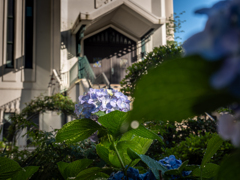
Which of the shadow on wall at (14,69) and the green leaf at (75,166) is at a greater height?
the shadow on wall at (14,69)

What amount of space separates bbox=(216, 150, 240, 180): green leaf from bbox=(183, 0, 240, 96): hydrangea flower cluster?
0.21 ft

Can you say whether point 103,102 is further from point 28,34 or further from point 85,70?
point 28,34

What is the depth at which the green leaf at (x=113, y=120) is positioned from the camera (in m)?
0.68

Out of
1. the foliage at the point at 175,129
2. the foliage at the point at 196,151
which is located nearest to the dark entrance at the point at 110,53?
the foliage at the point at 175,129

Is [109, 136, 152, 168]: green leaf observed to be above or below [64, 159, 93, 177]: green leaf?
above

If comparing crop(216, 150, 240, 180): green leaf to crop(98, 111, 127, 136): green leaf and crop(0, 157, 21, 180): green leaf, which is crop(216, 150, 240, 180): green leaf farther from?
crop(0, 157, 21, 180): green leaf

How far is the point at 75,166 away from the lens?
2.96 ft

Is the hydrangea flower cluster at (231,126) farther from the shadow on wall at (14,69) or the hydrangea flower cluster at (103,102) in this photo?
the shadow on wall at (14,69)

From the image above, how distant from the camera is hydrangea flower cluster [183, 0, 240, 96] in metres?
0.20

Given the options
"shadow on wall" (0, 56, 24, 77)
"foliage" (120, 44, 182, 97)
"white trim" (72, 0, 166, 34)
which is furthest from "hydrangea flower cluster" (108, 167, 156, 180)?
"shadow on wall" (0, 56, 24, 77)

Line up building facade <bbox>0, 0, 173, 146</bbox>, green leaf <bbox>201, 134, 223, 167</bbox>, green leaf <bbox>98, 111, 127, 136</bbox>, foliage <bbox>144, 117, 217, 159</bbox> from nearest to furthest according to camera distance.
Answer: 1. green leaf <bbox>201, 134, 223, 167</bbox>
2. green leaf <bbox>98, 111, 127, 136</bbox>
3. foliage <bbox>144, 117, 217, 159</bbox>
4. building facade <bbox>0, 0, 173, 146</bbox>

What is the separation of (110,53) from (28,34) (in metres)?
Answer: 3.83

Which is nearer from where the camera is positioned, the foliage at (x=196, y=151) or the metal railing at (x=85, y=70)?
the foliage at (x=196, y=151)

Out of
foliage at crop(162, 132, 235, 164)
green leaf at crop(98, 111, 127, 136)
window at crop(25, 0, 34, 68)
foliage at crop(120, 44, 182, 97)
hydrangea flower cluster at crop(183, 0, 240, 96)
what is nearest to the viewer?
hydrangea flower cluster at crop(183, 0, 240, 96)
